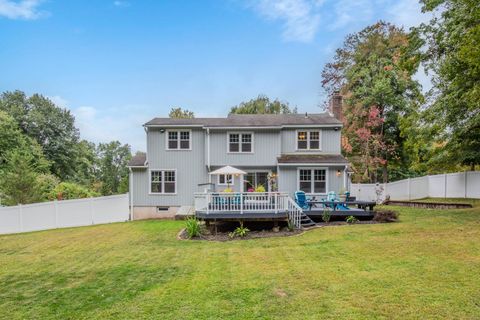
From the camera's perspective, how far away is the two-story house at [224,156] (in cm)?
2009

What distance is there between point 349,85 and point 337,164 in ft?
46.8

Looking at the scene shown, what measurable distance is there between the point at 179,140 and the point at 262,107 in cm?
2257

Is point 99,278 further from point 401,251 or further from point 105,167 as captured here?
point 105,167

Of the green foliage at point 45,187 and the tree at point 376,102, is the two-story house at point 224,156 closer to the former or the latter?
the green foliage at point 45,187

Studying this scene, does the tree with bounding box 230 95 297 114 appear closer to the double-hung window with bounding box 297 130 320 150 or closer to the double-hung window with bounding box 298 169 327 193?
the double-hung window with bounding box 297 130 320 150

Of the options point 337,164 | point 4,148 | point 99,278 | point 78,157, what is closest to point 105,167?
point 78,157

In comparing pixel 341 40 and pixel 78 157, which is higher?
pixel 341 40

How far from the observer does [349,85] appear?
1200 inches

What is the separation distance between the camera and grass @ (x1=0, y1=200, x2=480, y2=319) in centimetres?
505

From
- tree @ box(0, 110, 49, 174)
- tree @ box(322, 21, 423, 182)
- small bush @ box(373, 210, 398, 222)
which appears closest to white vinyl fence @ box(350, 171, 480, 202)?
tree @ box(322, 21, 423, 182)

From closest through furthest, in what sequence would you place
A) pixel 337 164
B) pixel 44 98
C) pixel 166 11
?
pixel 337 164 < pixel 166 11 < pixel 44 98

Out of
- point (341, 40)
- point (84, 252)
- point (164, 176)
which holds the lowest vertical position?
point (84, 252)

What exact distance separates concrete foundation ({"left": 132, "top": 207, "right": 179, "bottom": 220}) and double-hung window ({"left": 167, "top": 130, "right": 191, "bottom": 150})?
13.1ft

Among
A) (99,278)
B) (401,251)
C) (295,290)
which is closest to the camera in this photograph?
(295,290)
